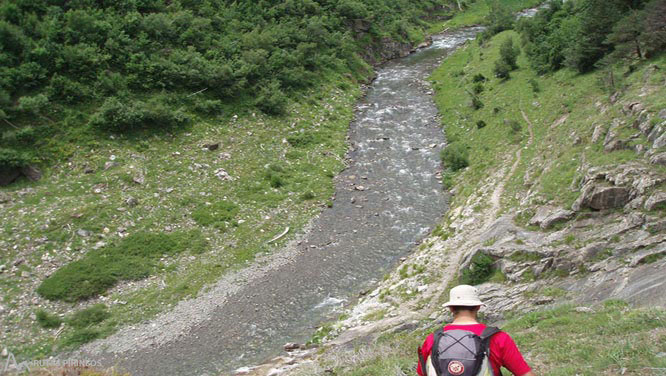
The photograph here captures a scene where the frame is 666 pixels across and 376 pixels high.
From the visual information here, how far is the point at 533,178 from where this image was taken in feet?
87.5

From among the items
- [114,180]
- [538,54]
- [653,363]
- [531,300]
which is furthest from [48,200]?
[538,54]

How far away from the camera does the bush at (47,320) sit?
2386cm

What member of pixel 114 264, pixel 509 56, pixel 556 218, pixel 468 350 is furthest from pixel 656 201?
pixel 509 56

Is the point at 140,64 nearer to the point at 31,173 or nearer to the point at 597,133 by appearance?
the point at 31,173

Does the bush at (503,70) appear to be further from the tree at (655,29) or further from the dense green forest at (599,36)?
the tree at (655,29)

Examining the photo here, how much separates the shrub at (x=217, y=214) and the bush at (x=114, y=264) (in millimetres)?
1397

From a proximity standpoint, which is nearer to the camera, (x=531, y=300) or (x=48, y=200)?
(x=531, y=300)

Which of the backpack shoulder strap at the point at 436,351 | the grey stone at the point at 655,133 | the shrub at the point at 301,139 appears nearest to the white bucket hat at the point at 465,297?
the backpack shoulder strap at the point at 436,351

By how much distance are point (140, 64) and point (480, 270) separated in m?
35.3

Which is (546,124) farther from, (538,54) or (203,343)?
(203,343)

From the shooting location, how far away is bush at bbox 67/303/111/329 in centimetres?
2406

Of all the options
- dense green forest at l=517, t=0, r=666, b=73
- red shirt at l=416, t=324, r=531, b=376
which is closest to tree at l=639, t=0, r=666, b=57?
dense green forest at l=517, t=0, r=666, b=73

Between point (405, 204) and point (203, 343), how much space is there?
702 inches

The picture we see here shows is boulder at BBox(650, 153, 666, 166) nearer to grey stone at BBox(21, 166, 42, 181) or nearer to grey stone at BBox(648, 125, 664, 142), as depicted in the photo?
grey stone at BBox(648, 125, 664, 142)
